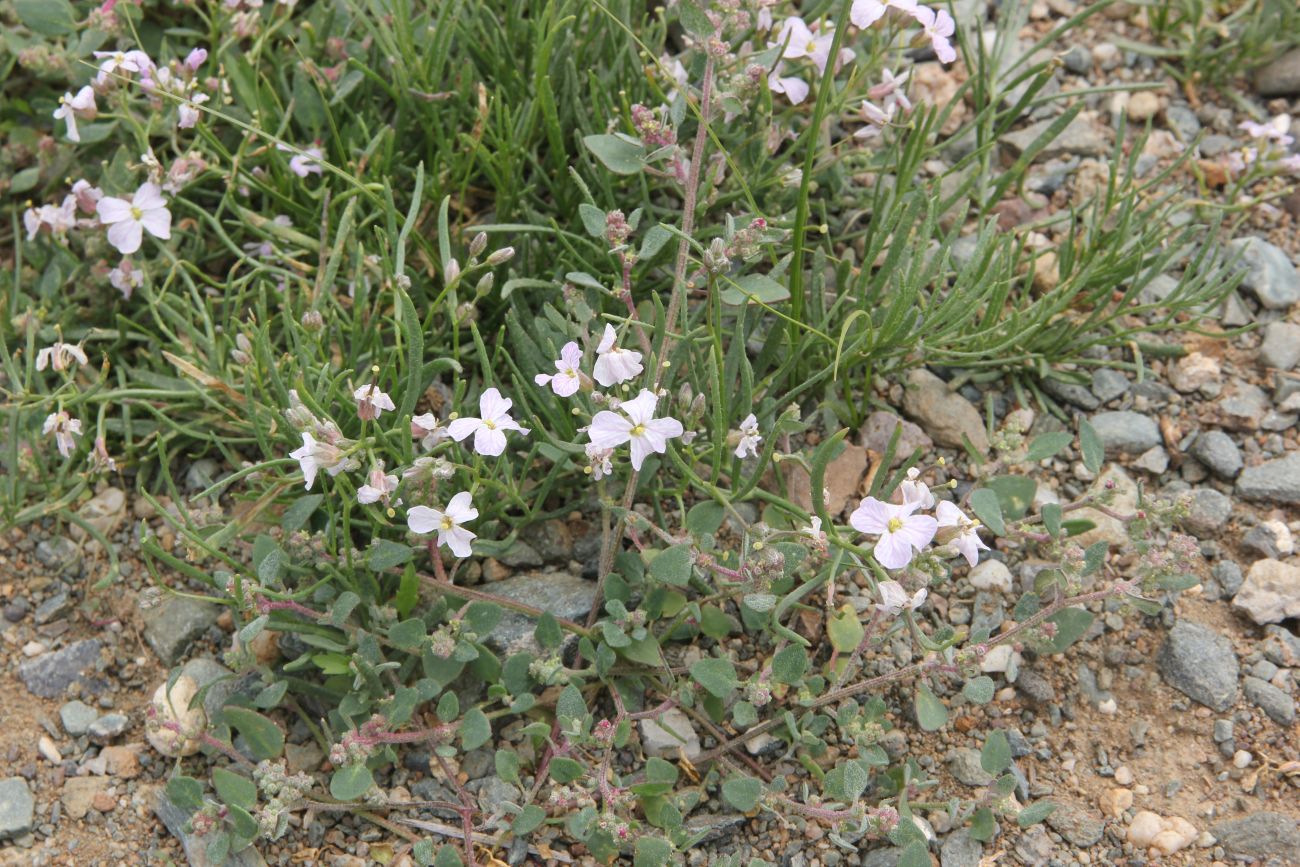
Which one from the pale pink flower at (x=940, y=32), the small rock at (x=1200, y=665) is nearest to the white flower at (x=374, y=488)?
the pale pink flower at (x=940, y=32)

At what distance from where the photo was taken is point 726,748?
9.12 feet

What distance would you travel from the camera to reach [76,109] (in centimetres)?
328

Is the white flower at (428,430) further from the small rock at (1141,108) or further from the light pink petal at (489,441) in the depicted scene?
the small rock at (1141,108)

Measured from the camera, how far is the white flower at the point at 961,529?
8.41 ft

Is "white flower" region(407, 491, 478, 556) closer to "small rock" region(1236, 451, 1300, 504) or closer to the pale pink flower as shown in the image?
the pale pink flower

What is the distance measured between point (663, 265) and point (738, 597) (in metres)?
0.96

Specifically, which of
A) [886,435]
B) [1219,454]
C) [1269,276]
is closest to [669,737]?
[886,435]

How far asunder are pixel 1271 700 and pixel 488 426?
188 centimetres

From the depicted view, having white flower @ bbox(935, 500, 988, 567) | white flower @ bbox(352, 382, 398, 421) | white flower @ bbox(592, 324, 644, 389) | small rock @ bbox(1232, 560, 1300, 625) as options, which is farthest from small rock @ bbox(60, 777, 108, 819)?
small rock @ bbox(1232, 560, 1300, 625)

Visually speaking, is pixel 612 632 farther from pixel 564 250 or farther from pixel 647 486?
pixel 564 250

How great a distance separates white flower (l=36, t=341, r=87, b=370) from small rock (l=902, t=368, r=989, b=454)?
2129mm

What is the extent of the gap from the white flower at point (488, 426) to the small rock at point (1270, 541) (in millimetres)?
1841

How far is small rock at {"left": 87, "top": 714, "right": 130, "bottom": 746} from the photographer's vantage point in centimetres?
294

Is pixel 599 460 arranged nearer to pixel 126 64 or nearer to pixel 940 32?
pixel 940 32
